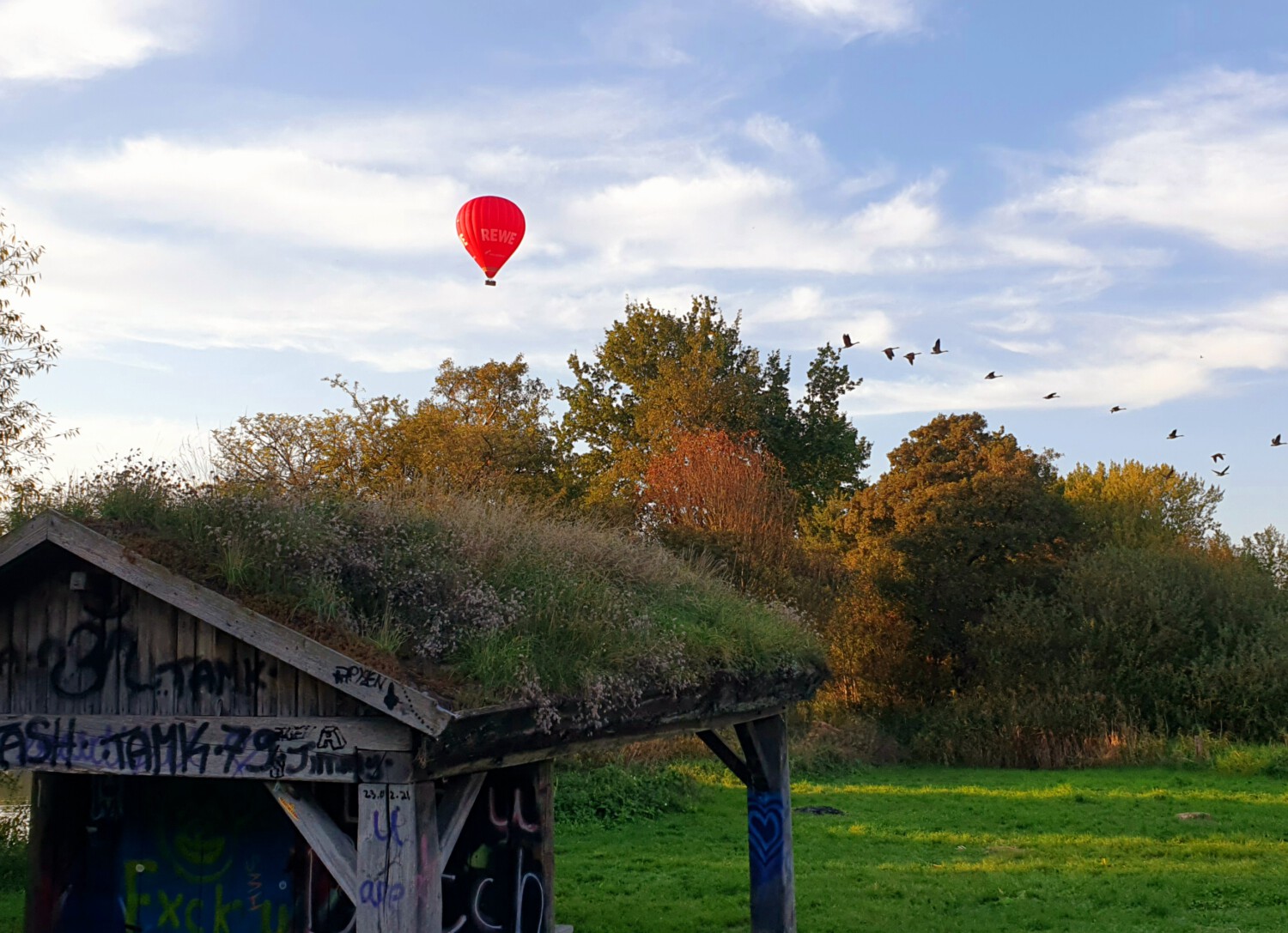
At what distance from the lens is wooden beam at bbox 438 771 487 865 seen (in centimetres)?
639

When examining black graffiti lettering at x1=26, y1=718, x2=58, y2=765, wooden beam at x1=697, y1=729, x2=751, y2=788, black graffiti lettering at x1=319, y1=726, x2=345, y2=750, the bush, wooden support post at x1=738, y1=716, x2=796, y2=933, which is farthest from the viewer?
the bush

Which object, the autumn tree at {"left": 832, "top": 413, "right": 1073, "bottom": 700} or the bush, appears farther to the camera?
the autumn tree at {"left": 832, "top": 413, "right": 1073, "bottom": 700}

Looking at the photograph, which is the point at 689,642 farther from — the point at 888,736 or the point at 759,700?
the point at 888,736

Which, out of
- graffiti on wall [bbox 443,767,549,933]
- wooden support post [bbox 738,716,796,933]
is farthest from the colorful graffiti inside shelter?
wooden support post [bbox 738,716,796,933]

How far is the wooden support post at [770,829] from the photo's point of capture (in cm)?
1045

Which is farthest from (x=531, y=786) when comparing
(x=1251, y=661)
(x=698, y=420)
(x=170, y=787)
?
(x=698, y=420)

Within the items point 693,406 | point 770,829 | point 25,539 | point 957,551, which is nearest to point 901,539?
point 957,551

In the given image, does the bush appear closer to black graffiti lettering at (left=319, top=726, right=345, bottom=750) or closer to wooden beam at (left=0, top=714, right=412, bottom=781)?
wooden beam at (left=0, top=714, right=412, bottom=781)

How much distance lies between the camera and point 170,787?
28.2 ft

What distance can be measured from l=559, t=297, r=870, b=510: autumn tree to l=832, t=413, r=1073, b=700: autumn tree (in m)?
9.40

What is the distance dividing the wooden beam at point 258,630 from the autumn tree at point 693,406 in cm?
3542

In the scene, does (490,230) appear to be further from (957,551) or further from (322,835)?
(957,551)

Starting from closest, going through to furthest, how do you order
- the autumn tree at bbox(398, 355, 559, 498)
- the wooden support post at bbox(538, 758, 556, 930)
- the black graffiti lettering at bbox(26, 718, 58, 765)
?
the black graffiti lettering at bbox(26, 718, 58, 765) → the wooden support post at bbox(538, 758, 556, 930) → the autumn tree at bbox(398, 355, 559, 498)

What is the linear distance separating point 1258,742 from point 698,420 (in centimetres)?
2232
